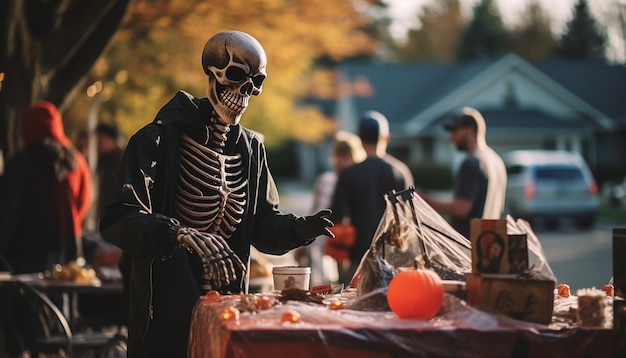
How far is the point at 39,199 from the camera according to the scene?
937 cm

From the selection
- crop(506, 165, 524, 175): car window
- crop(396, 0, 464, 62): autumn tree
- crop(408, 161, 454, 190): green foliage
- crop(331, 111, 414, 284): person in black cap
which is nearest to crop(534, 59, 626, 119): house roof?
crop(408, 161, 454, 190): green foliage

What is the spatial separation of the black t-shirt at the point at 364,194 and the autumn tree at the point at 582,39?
2860 inches

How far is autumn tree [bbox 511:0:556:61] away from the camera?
272ft

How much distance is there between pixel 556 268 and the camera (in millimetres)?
19016

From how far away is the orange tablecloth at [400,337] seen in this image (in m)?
3.80

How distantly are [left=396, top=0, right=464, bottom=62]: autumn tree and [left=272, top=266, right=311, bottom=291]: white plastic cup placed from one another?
79.1 meters

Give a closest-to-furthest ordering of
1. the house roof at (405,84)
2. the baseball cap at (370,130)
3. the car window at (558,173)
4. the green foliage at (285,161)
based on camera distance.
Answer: the baseball cap at (370,130), the car window at (558,173), the house roof at (405,84), the green foliage at (285,161)

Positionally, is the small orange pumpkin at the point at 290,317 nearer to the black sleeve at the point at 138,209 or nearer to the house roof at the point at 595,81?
the black sleeve at the point at 138,209

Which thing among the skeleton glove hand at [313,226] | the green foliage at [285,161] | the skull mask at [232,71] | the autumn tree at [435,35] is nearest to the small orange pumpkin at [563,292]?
the skeleton glove hand at [313,226]

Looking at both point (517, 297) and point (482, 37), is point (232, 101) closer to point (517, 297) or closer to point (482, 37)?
point (517, 297)

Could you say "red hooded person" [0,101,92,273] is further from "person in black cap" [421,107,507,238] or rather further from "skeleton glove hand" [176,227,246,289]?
"skeleton glove hand" [176,227,246,289]

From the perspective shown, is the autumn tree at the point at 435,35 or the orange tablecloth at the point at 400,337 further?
the autumn tree at the point at 435,35

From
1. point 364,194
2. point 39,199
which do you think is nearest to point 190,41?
point 39,199

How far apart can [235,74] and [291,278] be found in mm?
933
